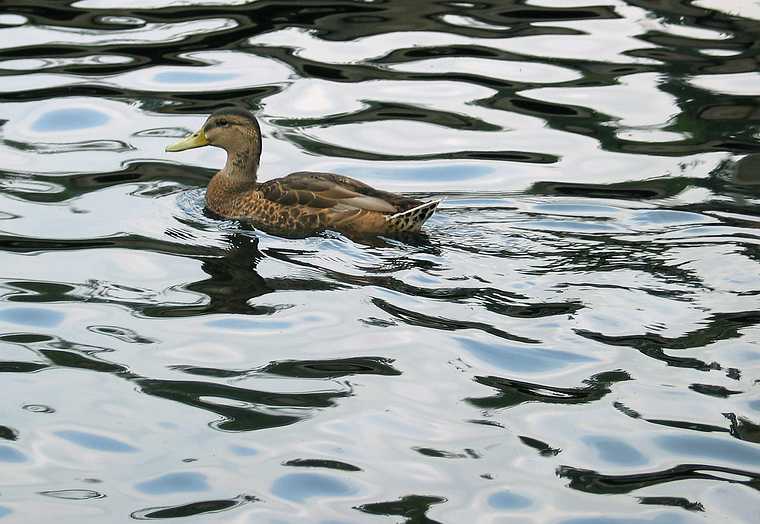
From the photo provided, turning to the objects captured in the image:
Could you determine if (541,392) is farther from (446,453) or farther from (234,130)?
(234,130)

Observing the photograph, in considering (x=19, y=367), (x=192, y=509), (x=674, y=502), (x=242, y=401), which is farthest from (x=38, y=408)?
(x=674, y=502)

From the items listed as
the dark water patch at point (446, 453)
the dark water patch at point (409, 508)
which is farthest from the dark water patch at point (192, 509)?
the dark water patch at point (446, 453)

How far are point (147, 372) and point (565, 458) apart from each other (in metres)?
2.24

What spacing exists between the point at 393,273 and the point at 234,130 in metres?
2.29

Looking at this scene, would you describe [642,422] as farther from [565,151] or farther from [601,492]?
[565,151]

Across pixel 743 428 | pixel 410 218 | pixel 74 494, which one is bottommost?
pixel 74 494

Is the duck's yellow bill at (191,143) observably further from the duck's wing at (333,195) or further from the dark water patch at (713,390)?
the dark water patch at (713,390)

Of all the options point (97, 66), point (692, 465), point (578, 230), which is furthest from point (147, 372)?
point (97, 66)

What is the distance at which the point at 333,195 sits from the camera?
9617 mm

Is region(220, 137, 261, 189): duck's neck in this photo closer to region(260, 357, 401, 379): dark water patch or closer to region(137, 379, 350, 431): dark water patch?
region(260, 357, 401, 379): dark water patch

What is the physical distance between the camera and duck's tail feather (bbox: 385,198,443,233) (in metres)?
9.31

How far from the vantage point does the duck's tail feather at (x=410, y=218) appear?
9.31 meters

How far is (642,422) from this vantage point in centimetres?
668

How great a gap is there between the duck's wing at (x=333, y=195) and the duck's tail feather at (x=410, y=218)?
80 mm
